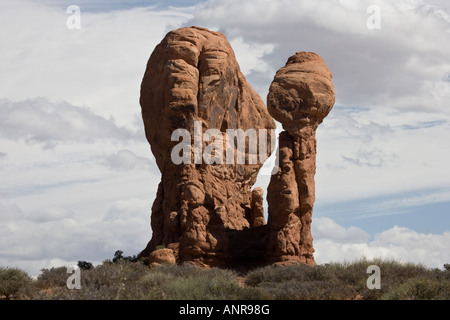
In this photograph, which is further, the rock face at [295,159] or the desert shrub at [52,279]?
the rock face at [295,159]

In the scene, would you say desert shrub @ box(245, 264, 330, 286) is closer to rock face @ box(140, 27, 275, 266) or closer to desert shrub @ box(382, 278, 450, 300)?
rock face @ box(140, 27, 275, 266)

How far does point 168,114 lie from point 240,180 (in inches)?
202

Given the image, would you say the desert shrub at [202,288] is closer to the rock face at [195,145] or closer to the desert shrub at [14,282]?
the desert shrub at [14,282]

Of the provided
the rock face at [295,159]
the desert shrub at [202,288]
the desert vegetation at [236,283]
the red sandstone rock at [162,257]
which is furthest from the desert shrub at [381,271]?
the red sandstone rock at [162,257]

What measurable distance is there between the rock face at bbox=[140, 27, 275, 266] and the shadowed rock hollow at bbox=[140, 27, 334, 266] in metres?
0.04

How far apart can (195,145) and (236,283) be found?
350 inches

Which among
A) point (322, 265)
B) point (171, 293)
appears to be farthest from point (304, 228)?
point (171, 293)

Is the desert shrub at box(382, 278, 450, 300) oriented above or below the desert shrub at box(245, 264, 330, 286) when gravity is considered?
below

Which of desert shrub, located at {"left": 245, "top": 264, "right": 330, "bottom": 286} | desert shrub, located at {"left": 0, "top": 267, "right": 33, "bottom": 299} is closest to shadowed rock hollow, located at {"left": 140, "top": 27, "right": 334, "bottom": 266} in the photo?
desert shrub, located at {"left": 245, "top": 264, "right": 330, "bottom": 286}

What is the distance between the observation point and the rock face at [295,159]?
1199 inches

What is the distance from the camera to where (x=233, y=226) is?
33.0 m

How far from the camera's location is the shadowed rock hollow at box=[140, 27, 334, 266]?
1204 inches

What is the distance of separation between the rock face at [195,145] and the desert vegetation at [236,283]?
69.9 inches

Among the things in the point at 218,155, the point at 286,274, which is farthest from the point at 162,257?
the point at 218,155
